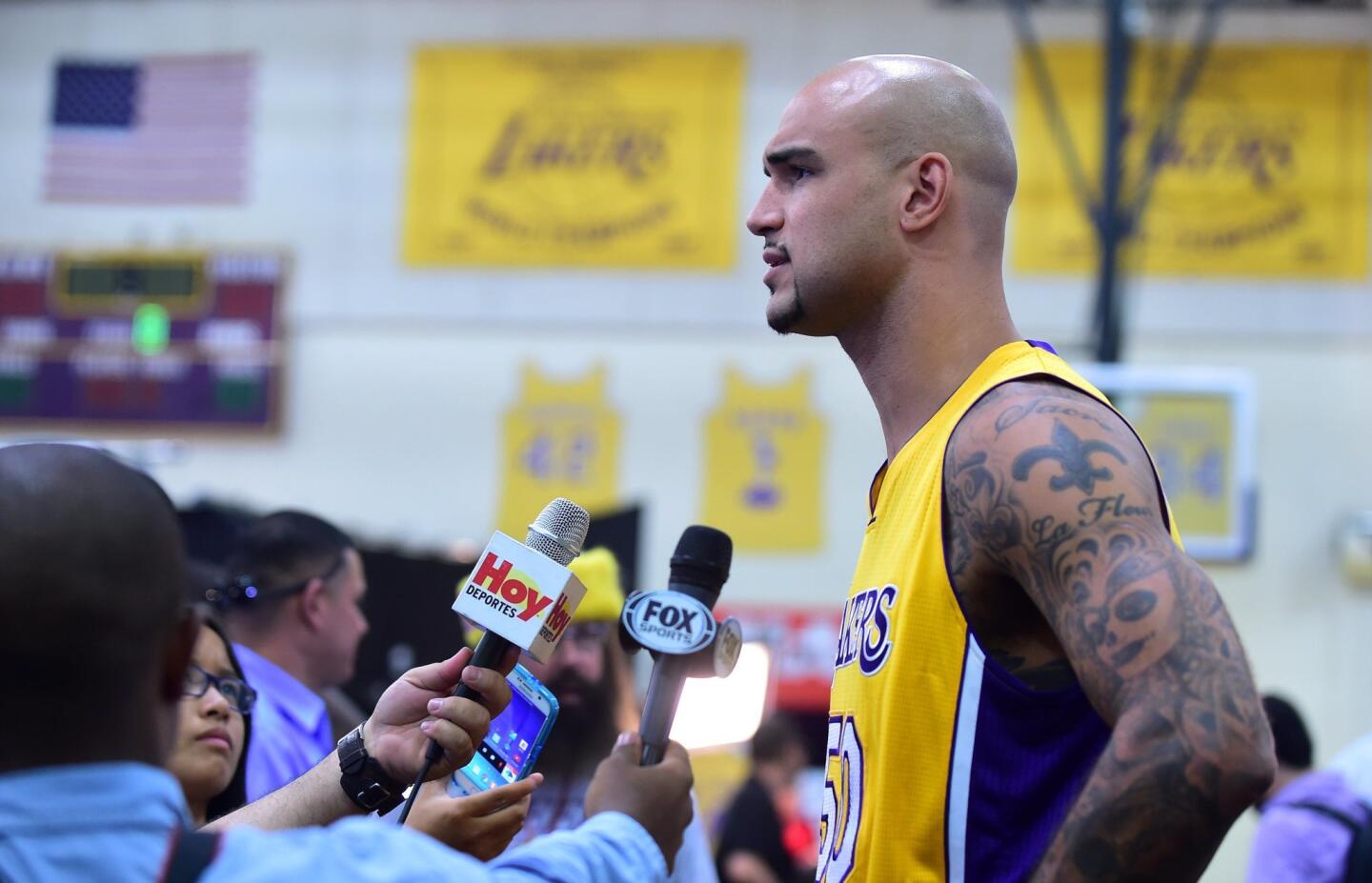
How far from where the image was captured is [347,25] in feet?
33.4

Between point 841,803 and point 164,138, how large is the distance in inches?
381

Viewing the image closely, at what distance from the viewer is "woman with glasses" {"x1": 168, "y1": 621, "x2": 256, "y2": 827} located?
2412mm

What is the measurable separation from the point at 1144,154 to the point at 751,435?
116 inches

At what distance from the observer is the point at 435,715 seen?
5.09 feet

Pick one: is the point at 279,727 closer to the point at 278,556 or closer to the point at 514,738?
the point at 278,556

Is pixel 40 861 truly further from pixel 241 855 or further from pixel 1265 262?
pixel 1265 262

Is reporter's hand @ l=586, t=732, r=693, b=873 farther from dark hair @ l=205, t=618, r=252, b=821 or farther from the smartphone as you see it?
dark hair @ l=205, t=618, r=252, b=821

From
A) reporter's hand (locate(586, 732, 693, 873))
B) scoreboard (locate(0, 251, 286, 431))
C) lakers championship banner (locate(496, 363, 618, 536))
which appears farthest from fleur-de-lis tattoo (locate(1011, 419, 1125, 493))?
scoreboard (locate(0, 251, 286, 431))

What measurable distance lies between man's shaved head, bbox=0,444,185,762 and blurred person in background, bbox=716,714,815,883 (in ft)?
16.0

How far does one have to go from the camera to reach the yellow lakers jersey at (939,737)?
1.47 metres

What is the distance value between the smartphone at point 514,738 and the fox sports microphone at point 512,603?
79 mm

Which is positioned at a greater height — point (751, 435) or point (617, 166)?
point (617, 166)

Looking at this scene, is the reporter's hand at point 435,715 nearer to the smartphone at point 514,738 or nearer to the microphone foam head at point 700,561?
the smartphone at point 514,738

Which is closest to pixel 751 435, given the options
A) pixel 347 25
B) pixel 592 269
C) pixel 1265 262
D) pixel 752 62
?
pixel 592 269
